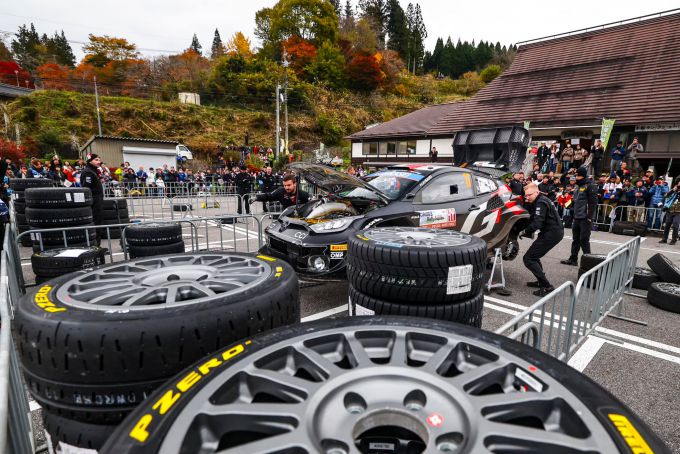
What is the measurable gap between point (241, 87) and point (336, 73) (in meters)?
14.3

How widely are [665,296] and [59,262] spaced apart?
27.7 ft

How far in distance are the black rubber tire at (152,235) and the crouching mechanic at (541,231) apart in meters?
5.52

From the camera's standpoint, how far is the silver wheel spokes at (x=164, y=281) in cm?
186

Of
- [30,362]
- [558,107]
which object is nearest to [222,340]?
[30,362]

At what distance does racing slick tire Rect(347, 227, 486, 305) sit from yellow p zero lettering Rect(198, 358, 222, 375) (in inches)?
62.4

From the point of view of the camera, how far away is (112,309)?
162 cm

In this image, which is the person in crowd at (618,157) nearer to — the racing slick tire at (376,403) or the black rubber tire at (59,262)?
the racing slick tire at (376,403)

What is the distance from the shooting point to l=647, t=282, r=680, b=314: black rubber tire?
518 cm

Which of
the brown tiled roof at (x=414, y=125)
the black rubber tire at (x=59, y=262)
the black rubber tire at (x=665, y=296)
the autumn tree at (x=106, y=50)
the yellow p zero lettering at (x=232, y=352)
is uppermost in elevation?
the autumn tree at (x=106, y=50)

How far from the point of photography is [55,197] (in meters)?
5.99

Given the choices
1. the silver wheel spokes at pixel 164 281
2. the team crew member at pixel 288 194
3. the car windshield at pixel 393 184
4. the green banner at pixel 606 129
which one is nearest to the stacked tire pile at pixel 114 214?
the team crew member at pixel 288 194

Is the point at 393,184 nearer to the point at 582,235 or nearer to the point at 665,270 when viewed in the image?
the point at 665,270

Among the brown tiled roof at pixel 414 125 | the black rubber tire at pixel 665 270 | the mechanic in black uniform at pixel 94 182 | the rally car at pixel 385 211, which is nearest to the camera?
the rally car at pixel 385 211

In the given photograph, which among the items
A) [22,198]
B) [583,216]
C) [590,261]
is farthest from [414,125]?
[22,198]
